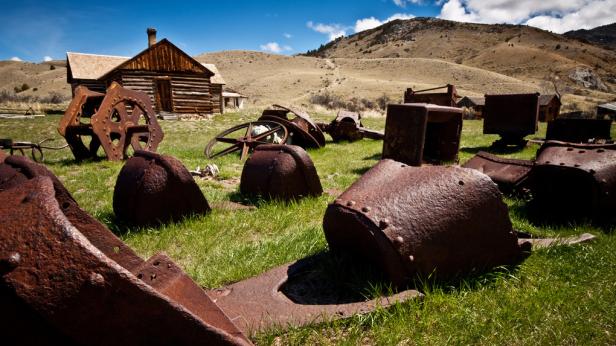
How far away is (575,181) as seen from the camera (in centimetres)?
366

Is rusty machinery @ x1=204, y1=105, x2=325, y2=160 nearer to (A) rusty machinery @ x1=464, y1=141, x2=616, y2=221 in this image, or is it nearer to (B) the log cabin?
(A) rusty machinery @ x1=464, y1=141, x2=616, y2=221

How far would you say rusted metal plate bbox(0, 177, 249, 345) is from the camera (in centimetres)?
109

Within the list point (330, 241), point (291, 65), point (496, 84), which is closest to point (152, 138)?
point (330, 241)

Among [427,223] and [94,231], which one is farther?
[427,223]

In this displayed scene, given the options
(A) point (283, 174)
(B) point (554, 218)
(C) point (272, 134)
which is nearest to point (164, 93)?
(C) point (272, 134)

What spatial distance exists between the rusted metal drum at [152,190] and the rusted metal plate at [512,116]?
8612 mm

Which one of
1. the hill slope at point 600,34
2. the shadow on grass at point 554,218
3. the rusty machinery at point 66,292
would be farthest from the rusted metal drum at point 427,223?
the hill slope at point 600,34

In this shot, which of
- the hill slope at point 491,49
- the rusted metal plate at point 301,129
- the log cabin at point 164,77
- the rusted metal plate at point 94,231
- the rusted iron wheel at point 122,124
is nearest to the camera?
the rusted metal plate at point 94,231

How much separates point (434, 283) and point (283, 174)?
2.45m

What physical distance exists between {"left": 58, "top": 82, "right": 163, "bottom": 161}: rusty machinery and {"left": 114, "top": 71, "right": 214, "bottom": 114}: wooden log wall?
15206 mm

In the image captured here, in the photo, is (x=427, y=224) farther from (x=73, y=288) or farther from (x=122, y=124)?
(x=122, y=124)

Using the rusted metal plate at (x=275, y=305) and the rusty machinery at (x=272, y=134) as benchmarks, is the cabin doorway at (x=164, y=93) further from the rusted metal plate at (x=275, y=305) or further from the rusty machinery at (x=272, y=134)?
the rusted metal plate at (x=275, y=305)

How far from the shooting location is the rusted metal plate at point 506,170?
4.54 metres

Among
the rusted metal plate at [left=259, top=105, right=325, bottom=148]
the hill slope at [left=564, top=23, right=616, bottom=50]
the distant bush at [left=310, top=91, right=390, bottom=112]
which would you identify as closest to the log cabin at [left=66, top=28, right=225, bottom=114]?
the distant bush at [left=310, top=91, right=390, bottom=112]
